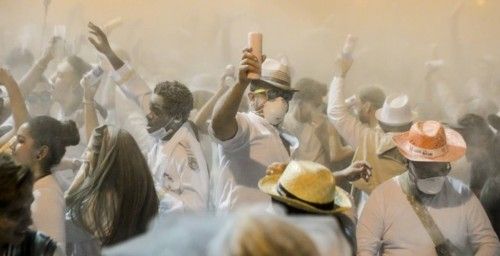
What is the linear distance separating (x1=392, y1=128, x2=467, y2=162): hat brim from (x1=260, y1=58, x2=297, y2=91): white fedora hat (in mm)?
636

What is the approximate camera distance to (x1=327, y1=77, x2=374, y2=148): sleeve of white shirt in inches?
153

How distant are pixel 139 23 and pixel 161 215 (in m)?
1.39

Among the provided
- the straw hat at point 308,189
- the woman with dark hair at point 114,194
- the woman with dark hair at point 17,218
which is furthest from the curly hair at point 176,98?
the woman with dark hair at point 17,218

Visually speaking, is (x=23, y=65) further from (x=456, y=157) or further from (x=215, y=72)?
(x=456, y=157)

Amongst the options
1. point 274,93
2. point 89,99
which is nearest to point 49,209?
point 274,93

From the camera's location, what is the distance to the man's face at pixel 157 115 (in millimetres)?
3752

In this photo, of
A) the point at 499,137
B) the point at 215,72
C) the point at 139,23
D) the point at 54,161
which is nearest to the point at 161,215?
the point at 54,161

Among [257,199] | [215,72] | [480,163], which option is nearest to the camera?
[257,199]

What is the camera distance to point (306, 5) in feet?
13.2

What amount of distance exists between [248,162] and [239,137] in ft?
0.69

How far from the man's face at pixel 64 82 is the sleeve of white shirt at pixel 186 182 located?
0.91 meters

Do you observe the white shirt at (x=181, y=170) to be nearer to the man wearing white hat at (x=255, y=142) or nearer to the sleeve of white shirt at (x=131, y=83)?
the man wearing white hat at (x=255, y=142)

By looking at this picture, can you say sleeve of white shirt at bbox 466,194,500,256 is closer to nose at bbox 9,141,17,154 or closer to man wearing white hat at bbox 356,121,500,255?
man wearing white hat at bbox 356,121,500,255

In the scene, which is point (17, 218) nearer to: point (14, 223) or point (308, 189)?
point (14, 223)
